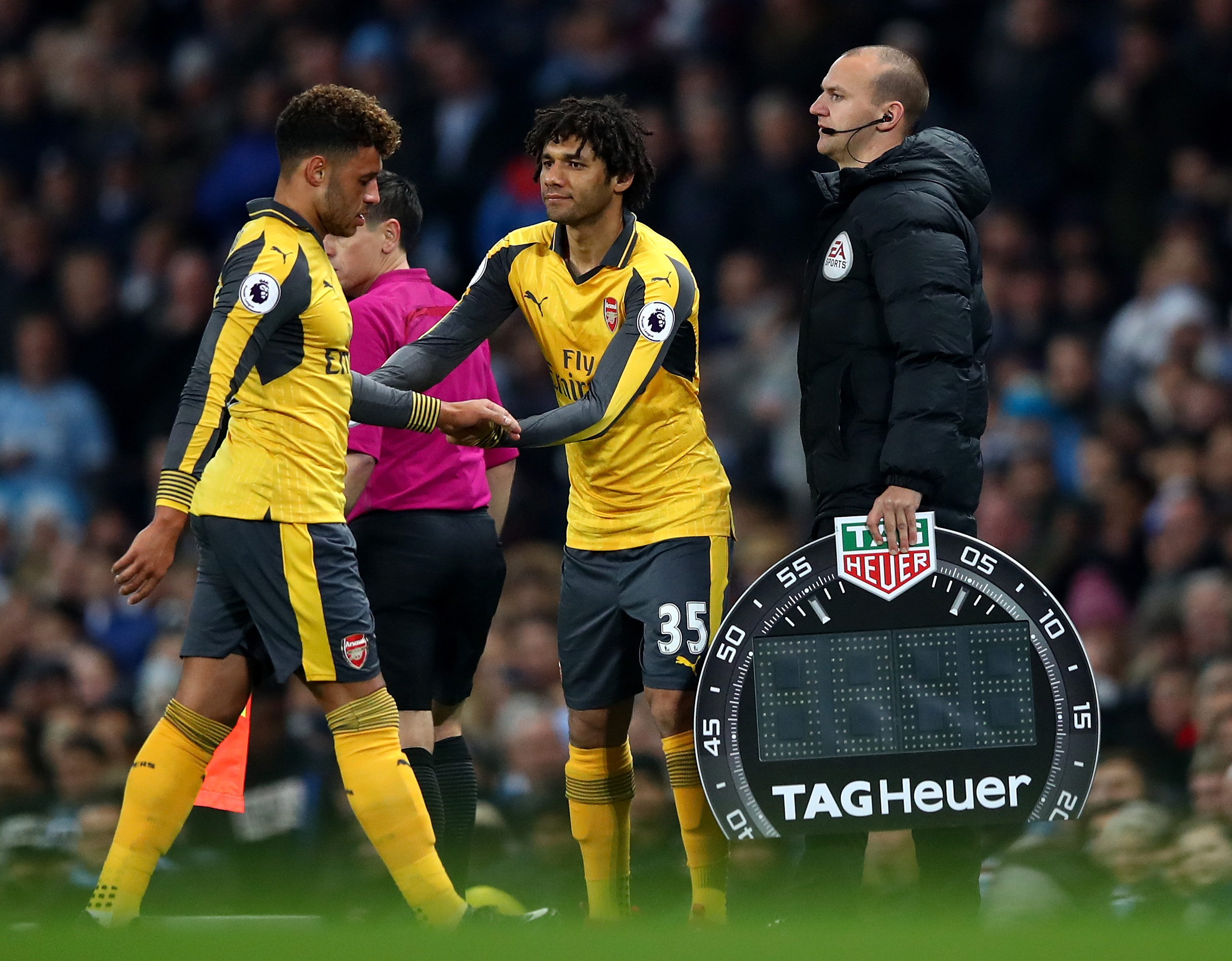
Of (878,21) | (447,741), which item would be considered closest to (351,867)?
(447,741)

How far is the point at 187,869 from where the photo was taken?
7035mm

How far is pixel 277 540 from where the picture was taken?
15.9ft

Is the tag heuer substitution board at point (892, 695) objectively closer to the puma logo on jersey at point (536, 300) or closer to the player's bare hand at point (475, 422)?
the player's bare hand at point (475, 422)

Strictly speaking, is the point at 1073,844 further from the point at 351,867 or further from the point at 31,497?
the point at 31,497

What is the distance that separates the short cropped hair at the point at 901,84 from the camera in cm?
535

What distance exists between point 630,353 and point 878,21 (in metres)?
6.00

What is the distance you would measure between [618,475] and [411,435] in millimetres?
640

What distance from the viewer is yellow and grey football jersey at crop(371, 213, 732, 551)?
5.22 metres

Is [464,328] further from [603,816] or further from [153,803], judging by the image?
[153,803]

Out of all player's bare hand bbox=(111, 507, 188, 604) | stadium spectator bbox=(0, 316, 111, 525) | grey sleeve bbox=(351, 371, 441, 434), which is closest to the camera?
player's bare hand bbox=(111, 507, 188, 604)

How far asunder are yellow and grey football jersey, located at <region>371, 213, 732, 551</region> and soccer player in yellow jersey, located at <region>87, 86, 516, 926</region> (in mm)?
545

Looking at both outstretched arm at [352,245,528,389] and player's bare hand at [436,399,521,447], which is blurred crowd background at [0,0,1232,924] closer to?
player's bare hand at [436,399,521,447]

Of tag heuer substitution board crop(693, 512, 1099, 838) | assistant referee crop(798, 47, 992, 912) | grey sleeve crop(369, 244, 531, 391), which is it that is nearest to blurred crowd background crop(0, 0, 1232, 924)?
tag heuer substitution board crop(693, 512, 1099, 838)

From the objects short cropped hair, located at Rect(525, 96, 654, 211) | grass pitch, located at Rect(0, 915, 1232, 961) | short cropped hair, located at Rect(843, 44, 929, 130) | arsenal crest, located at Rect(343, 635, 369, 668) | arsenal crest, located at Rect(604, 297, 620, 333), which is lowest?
grass pitch, located at Rect(0, 915, 1232, 961)
